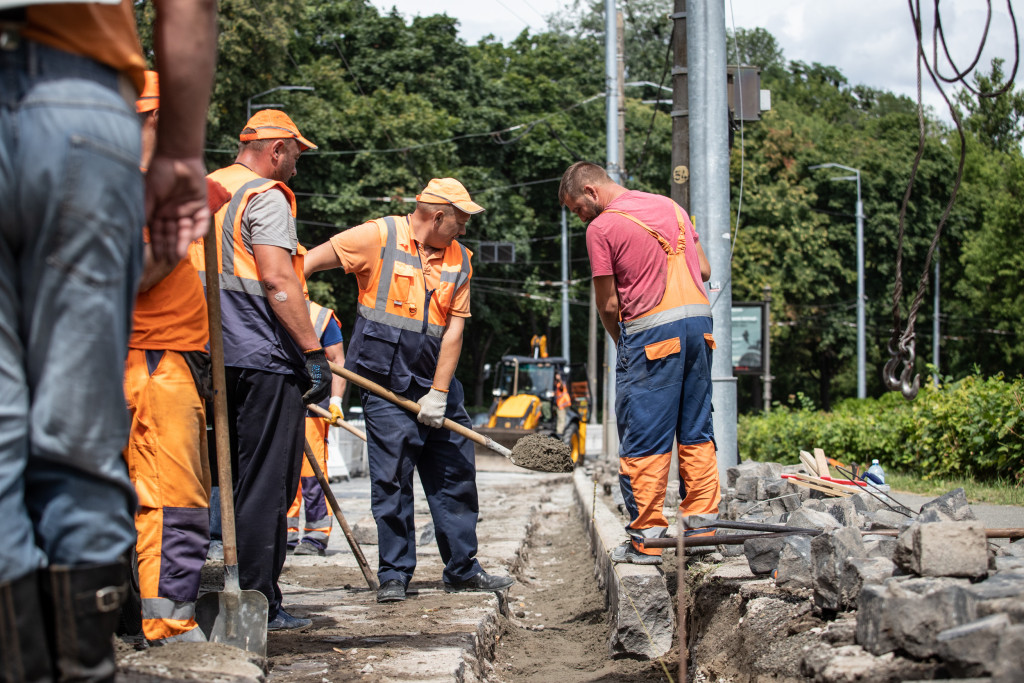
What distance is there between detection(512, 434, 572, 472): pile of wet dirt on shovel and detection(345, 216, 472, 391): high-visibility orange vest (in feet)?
2.03

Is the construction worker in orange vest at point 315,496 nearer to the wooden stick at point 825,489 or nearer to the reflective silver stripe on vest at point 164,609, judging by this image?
the wooden stick at point 825,489

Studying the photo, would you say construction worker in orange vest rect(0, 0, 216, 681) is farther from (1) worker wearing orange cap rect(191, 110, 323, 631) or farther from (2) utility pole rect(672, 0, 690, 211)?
(2) utility pole rect(672, 0, 690, 211)

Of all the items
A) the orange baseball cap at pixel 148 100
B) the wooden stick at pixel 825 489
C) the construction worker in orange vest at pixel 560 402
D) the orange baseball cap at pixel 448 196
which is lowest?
the construction worker in orange vest at pixel 560 402

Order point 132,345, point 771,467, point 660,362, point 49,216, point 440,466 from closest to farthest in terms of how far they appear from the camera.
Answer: point 49,216 → point 132,345 → point 660,362 → point 440,466 → point 771,467

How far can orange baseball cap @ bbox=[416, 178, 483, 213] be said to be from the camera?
195 inches

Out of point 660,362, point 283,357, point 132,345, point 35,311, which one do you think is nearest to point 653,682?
point 660,362

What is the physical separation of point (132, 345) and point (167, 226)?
1.15 m

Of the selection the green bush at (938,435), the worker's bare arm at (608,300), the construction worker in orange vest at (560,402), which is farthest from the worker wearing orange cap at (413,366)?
the construction worker in orange vest at (560,402)

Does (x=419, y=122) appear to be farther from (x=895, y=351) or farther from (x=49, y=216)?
(x=49, y=216)

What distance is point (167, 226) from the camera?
2.14 meters

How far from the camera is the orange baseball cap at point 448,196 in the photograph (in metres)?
4.96

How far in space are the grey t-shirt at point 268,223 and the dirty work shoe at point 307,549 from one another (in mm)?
3234

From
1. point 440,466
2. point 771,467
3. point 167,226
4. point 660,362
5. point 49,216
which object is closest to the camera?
point 49,216

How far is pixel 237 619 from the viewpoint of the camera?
10.7 feet
